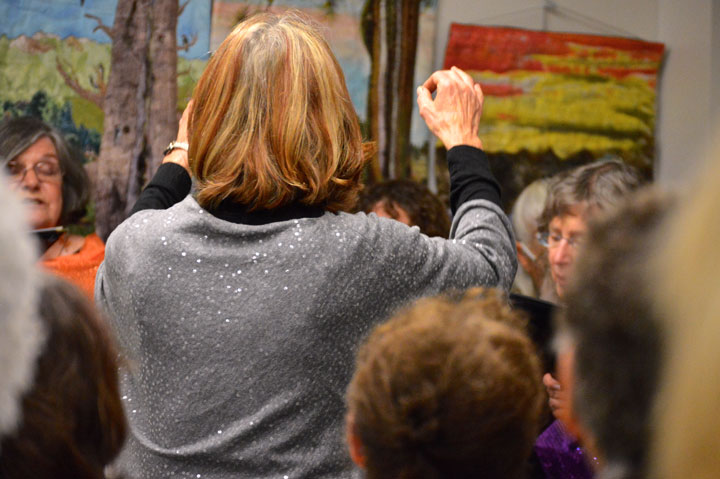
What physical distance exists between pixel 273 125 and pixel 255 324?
0.31m

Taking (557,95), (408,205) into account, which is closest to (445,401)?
(408,205)

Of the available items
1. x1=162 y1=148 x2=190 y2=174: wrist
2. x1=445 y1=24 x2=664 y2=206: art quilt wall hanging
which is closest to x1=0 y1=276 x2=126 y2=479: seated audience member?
x1=162 y1=148 x2=190 y2=174: wrist

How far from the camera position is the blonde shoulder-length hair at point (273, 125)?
1243 millimetres

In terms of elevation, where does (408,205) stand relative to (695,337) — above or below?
below

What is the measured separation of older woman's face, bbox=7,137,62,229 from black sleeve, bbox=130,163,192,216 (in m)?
1.24

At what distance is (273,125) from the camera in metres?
1.25

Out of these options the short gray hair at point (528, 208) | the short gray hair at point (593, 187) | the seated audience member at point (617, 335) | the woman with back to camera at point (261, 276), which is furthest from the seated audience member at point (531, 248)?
the seated audience member at point (617, 335)

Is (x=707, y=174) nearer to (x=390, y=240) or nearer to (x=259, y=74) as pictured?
(x=390, y=240)

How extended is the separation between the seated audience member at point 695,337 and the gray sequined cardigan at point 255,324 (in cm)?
70

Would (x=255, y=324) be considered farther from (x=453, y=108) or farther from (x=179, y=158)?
(x=453, y=108)

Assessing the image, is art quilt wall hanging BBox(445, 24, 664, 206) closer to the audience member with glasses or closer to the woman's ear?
the audience member with glasses

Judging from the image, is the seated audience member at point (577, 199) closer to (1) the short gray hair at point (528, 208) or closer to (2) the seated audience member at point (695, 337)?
(1) the short gray hair at point (528, 208)

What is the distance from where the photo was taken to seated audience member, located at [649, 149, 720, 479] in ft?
1.63

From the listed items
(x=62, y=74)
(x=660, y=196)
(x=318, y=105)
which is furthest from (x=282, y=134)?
(x=62, y=74)
